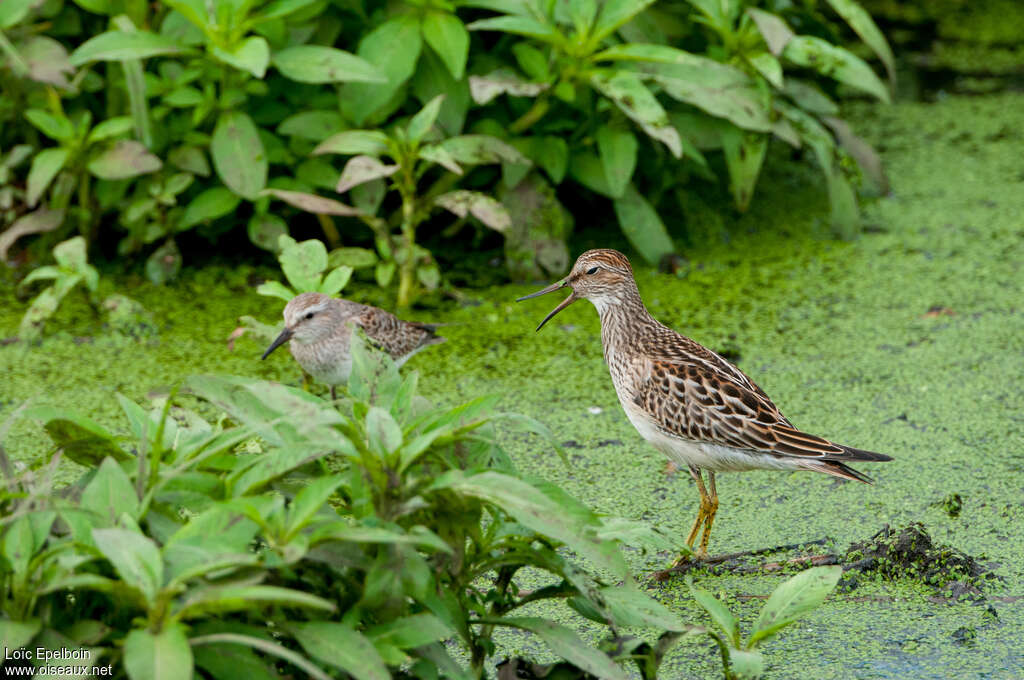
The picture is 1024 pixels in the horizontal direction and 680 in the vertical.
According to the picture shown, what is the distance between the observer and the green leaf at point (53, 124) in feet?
17.7

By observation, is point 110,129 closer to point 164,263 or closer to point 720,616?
point 164,263

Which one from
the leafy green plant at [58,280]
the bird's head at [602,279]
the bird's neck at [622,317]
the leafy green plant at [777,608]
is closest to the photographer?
the leafy green plant at [777,608]

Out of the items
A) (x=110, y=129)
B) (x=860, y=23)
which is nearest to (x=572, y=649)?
(x=110, y=129)

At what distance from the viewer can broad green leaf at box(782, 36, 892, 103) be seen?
6012 mm

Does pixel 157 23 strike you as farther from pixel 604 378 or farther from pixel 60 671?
pixel 60 671

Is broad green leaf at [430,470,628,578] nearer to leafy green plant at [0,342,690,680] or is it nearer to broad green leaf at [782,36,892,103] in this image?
leafy green plant at [0,342,690,680]

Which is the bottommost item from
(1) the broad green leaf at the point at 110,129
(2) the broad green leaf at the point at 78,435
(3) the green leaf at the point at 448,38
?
(1) the broad green leaf at the point at 110,129

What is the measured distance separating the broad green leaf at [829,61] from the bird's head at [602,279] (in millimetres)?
1930

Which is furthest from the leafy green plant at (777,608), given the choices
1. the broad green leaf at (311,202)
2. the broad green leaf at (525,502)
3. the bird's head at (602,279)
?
the broad green leaf at (311,202)

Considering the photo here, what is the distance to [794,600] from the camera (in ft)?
9.77

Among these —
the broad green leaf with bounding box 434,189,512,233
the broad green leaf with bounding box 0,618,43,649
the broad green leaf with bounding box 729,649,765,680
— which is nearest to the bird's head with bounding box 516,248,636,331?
the broad green leaf with bounding box 434,189,512,233

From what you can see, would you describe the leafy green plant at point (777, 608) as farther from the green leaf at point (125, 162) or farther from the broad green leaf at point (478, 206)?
the green leaf at point (125, 162)

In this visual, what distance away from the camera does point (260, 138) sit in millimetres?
5656

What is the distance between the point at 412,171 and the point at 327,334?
1.07 m
